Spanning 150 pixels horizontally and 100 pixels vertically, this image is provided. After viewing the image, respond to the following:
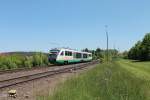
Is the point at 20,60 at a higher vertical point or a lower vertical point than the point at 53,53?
lower

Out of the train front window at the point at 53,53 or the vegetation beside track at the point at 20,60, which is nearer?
the vegetation beside track at the point at 20,60

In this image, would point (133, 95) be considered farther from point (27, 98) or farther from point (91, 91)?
point (27, 98)

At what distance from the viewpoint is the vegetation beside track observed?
39.2m

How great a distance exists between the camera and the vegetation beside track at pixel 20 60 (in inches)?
1545

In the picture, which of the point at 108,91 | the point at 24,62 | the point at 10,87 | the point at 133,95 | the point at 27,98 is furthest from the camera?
the point at 24,62

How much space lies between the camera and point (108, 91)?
12.0 metres

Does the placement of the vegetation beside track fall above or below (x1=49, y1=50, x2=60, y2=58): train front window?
below

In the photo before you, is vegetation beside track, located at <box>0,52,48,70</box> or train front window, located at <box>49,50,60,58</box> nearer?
vegetation beside track, located at <box>0,52,48,70</box>

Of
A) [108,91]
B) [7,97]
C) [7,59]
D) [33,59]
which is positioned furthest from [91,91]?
[33,59]

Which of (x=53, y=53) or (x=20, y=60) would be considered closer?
(x=20, y=60)

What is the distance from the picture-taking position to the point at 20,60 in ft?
146

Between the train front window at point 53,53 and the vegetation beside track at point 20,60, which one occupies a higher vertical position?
the train front window at point 53,53

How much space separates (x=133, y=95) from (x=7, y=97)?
510 cm

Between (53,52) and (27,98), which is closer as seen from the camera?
(27,98)
